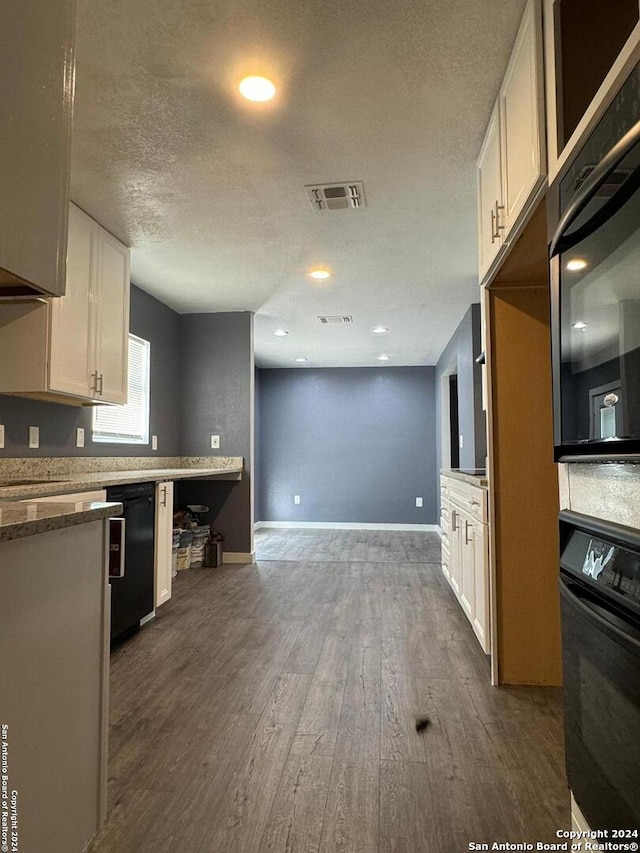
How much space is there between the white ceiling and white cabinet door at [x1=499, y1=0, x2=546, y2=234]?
11 centimetres

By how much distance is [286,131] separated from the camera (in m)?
2.28

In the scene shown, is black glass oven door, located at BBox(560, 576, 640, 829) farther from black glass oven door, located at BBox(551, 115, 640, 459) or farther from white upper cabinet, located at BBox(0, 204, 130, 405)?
white upper cabinet, located at BBox(0, 204, 130, 405)

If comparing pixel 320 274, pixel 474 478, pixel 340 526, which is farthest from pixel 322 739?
pixel 340 526

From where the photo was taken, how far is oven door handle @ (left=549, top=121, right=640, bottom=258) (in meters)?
0.80

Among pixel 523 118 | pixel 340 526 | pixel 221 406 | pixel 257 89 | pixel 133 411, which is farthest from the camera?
pixel 340 526

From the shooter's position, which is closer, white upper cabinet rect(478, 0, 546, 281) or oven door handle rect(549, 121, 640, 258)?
oven door handle rect(549, 121, 640, 258)

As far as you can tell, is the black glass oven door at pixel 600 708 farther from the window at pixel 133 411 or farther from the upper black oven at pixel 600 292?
the window at pixel 133 411

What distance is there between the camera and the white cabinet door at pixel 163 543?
343cm

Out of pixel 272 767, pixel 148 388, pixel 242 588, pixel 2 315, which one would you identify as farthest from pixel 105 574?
pixel 148 388

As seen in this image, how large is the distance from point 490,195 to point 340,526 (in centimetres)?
628

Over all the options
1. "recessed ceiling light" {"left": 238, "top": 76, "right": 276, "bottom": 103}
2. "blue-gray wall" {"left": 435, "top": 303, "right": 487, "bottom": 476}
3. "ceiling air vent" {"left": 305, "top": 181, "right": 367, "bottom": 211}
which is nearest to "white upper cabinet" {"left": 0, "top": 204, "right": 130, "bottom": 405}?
"recessed ceiling light" {"left": 238, "top": 76, "right": 276, "bottom": 103}

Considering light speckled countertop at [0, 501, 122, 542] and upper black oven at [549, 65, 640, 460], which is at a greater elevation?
upper black oven at [549, 65, 640, 460]

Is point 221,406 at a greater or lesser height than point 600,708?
greater

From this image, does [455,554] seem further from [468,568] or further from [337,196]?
[337,196]
